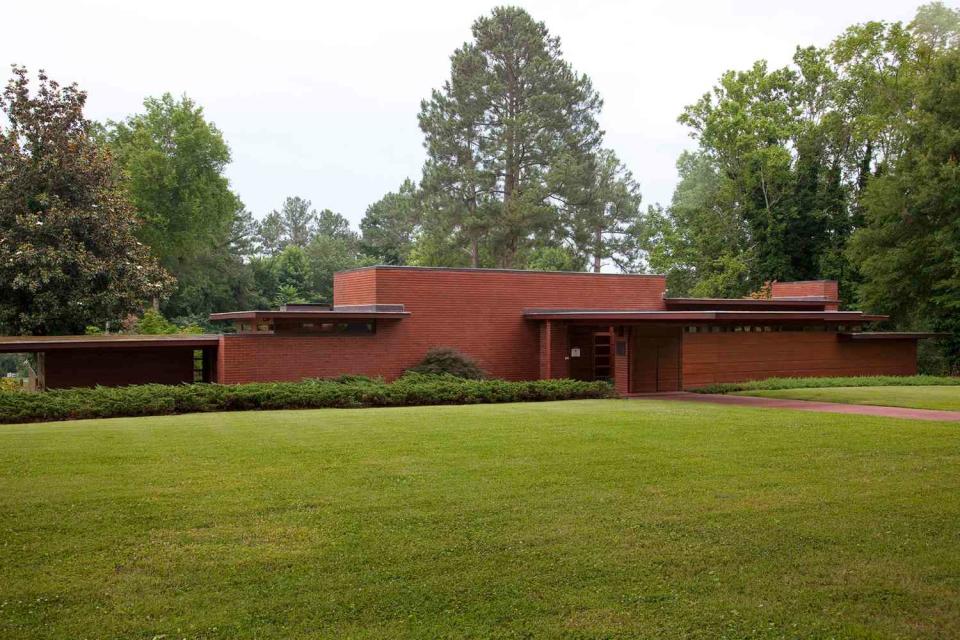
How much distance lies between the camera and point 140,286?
104 feet

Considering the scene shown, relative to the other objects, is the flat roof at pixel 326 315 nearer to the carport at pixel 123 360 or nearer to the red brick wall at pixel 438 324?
the red brick wall at pixel 438 324

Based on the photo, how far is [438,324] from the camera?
1037 inches

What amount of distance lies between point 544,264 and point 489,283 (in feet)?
89.1

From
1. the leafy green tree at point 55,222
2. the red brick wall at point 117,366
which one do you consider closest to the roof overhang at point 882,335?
the red brick wall at point 117,366

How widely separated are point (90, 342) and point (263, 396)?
664cm

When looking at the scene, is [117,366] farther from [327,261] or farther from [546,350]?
[327,261]

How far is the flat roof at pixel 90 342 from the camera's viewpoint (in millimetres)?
21297

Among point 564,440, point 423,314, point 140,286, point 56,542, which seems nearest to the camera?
point 56,542

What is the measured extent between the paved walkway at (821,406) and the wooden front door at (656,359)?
251 centimetres

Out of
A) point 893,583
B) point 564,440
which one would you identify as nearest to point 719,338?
point 564,440

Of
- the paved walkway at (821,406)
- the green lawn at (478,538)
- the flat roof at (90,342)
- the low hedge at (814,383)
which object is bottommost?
the green lawn at (478,538)

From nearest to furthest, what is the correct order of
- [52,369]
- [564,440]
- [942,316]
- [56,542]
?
[56,542], [564,440], [52,369], [942,316]

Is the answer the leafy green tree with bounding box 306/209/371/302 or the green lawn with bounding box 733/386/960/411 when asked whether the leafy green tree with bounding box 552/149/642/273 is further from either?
the green lawn with bounding box 733/386/960/411

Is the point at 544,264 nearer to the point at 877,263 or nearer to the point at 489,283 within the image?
the point at 877,263
